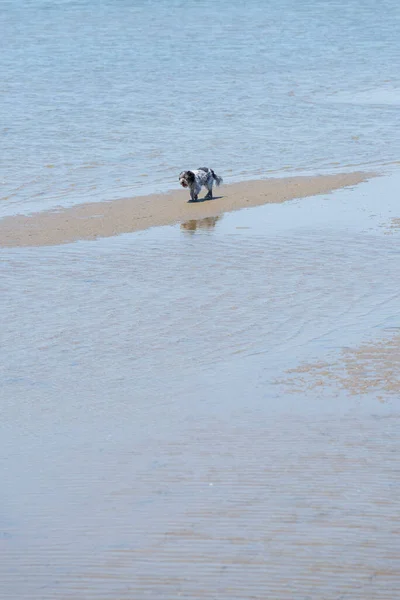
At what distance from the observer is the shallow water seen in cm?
436

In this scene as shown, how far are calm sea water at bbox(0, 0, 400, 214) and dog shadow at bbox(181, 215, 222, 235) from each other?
5.62 ft

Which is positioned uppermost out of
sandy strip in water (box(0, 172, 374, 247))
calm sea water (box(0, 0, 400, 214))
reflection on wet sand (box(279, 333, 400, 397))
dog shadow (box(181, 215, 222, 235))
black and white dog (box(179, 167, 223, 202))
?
calm sea water (box(0, 0, 400, 214))

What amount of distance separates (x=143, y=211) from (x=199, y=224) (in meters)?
0.84

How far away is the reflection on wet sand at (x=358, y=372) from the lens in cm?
631

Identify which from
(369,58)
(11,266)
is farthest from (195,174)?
(369,58)

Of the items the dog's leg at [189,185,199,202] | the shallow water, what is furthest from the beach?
the dog's leg at [189,185,199,202]

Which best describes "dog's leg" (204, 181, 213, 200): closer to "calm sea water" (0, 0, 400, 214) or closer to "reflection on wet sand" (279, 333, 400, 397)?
"calm sea water" (0, 0, 400, 214)

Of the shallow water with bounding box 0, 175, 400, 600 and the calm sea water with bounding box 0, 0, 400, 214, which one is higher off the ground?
the calm sea water with bounding box 0, 0, 400, 214

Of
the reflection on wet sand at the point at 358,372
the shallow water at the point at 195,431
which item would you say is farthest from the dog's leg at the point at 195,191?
the reflection on wet sand at the point at 358,372

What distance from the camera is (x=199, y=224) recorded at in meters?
11.5

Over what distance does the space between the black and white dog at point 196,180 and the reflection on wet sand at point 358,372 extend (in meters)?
5.67

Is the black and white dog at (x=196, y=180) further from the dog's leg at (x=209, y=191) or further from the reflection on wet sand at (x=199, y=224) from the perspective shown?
the reflection on wet sand at (x=199, y=224)

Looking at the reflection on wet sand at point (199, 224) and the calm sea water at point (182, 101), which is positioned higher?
the calm sea water at point (182, 101)

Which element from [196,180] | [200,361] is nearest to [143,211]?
[196,180]
